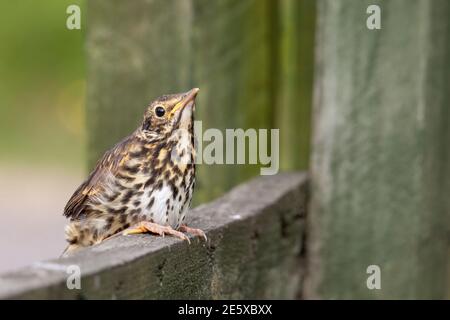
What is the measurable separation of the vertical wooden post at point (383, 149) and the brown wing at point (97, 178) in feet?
2.48

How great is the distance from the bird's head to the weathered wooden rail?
32 cm

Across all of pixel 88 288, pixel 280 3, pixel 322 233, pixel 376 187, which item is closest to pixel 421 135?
pixel 376 187

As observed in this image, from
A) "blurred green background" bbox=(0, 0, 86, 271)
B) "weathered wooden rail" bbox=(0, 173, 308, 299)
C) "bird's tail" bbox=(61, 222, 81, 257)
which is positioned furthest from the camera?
"blurred green background" bbox=(0, 0, 86, 271)

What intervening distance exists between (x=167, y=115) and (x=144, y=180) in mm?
301

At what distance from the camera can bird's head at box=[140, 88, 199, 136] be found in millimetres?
3961

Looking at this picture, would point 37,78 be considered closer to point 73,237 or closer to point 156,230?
point 73,237

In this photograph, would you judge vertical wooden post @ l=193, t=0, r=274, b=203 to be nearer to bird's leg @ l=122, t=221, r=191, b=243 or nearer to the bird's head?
the bird's head

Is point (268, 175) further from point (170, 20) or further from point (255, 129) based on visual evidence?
point (170, 20)

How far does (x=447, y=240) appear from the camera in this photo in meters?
4.18

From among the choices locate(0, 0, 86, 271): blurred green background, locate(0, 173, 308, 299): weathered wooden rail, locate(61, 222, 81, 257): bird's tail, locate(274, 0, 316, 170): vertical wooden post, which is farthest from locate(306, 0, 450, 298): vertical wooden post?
locate(0, 0, 86, 271): blurred green background

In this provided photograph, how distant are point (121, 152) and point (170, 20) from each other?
61 centimetres

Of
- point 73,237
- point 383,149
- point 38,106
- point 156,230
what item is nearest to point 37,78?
point 38,106

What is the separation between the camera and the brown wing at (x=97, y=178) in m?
3.95

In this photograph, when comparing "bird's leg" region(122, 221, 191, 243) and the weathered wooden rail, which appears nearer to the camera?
the weathered wooden rail
